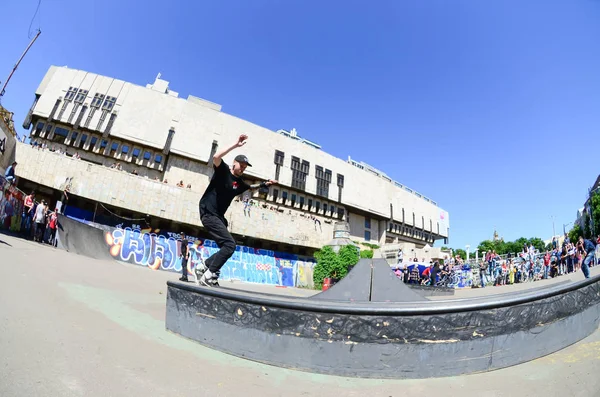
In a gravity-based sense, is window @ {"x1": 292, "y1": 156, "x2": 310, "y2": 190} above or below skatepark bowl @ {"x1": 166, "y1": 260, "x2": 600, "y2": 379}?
above

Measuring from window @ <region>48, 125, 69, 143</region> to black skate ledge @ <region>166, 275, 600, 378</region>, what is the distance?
128ft

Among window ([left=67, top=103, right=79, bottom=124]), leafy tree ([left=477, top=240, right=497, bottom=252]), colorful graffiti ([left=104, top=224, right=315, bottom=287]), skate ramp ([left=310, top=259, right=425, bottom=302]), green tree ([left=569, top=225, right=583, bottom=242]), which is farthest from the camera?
leafy tree ([left=477, top=240, right=497, bottom=252])

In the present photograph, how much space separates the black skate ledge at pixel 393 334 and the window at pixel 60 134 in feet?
128

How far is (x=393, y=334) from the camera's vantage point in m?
2.38

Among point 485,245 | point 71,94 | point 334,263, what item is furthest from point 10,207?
point 485,245

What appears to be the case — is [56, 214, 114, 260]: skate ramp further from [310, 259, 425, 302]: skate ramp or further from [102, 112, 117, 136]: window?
[102, 112, 117, 136]: window

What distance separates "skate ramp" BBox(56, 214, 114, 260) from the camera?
44.0ft

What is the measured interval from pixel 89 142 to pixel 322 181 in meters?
28.8

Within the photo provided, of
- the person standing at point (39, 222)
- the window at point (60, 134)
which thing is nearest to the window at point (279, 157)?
the window at point (60, 134)

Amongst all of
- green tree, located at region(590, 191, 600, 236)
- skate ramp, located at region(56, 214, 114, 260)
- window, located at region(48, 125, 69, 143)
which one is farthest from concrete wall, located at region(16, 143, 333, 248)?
green tree, located at region(590, 191, 600, 236)

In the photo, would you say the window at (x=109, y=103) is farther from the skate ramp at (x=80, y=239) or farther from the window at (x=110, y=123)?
the skate ramp at (x=80, y=239)

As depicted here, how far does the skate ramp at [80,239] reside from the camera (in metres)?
13.4

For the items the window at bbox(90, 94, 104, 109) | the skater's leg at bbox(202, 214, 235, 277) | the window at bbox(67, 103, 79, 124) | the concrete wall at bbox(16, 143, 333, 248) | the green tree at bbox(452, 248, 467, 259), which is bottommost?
the skater's leg at bbox(202, 214, 235, 277)

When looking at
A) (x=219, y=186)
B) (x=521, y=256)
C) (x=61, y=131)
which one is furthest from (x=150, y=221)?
(x=521, y=256)
